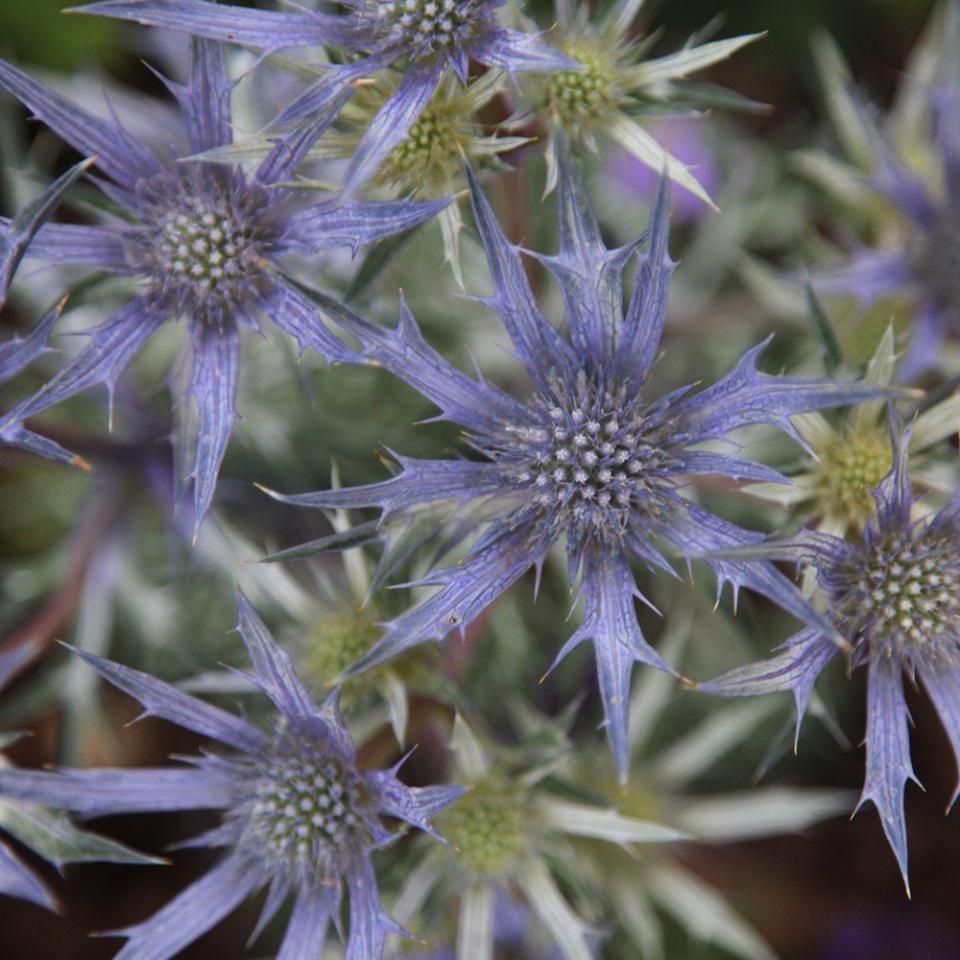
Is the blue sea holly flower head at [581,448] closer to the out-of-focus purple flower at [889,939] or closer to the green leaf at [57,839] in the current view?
the green leaf at [57,839]

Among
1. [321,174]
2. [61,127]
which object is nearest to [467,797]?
[61,127]

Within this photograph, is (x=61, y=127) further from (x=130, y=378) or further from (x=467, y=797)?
(x=467, y=797)

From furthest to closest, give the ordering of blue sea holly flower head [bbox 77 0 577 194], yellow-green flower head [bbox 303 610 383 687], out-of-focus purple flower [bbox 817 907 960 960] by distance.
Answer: out-of-focus purple flower [bbox 817 907 960 960] → yellow-green flower head [bbox 303 610 383 687] → blue sea holly flower head [bbox 77 0 577 194]

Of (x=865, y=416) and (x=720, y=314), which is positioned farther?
Answer: (x=720, y=314)

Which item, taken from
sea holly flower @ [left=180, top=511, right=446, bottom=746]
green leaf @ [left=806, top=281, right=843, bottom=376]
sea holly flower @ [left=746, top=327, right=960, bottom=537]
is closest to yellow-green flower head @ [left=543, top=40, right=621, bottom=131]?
green leaf @ [left=806, top=281, right=843, bottom=376]

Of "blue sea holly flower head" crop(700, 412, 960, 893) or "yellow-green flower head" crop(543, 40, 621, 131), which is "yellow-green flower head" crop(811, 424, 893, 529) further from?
"yellow-green flower head" crop(543, 40, 621, 131)
